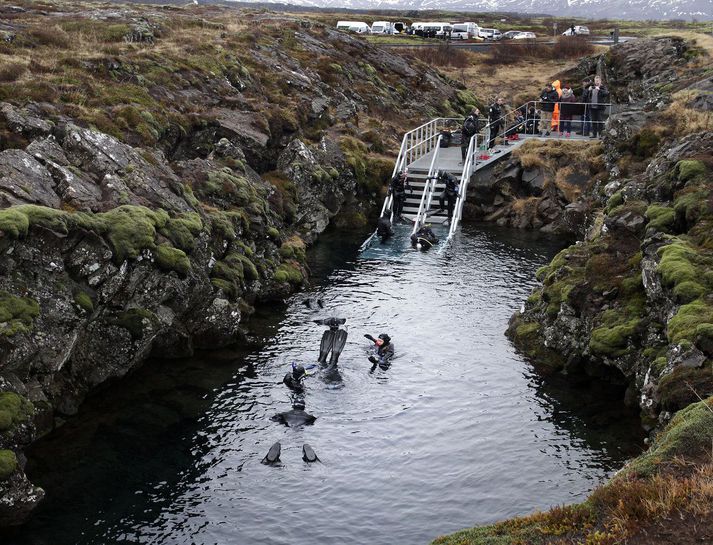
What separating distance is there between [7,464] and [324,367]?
578 inches

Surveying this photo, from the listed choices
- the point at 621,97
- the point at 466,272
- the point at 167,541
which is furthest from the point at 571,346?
the point at 621,97

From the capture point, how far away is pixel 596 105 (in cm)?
7062

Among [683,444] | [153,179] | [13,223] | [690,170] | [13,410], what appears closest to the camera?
[683,444]

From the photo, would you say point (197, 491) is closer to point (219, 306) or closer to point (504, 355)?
point (219, 306)

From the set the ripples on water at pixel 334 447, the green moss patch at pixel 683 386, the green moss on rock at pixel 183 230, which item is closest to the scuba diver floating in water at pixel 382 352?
the ripples on water at pixel 334 447

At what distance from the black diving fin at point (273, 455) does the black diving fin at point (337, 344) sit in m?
7.92

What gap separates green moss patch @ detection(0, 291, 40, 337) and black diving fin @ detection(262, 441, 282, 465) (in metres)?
9.82

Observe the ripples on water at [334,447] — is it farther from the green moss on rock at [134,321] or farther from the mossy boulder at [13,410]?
the green moss on rock at [134,321]

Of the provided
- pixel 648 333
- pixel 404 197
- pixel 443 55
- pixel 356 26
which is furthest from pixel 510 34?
pixel 648 333

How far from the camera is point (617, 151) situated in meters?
62.8

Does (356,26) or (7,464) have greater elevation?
(356,26)

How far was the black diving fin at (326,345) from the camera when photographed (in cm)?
3691

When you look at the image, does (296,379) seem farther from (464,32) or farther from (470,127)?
(464,32)

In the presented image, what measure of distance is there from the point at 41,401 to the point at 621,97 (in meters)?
75.2
